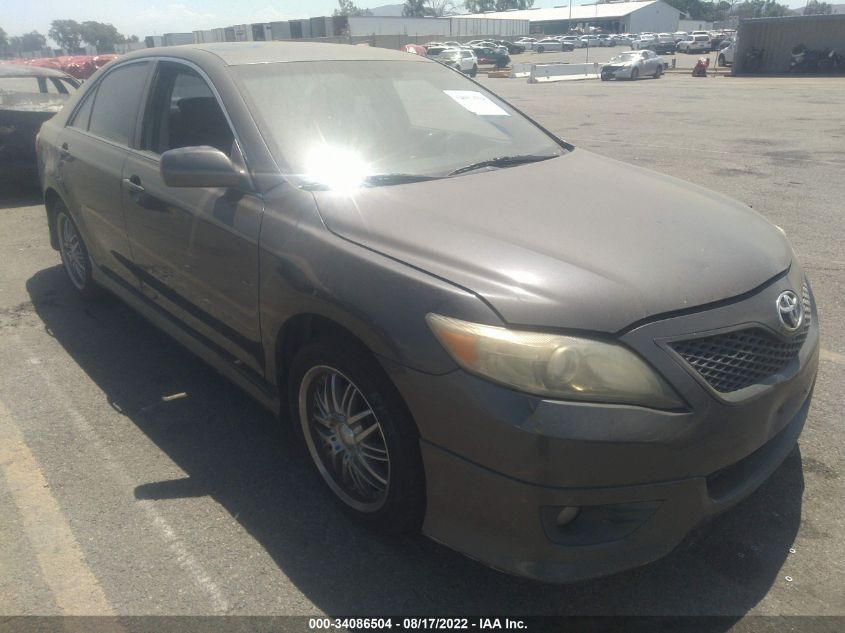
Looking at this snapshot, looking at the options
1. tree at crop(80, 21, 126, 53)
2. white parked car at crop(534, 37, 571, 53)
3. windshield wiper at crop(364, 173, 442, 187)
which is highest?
tree at crop(80, 21, 126, 53)

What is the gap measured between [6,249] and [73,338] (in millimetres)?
2636

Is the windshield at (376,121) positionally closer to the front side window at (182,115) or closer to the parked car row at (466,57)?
the front side window at (182,115)

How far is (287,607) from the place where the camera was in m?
2.36

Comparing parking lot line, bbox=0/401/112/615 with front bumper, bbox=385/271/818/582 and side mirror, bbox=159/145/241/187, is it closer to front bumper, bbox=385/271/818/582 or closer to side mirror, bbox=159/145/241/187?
front bumper, bbox=385/271/818/582

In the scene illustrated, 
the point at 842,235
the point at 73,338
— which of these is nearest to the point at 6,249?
the point at 73,338

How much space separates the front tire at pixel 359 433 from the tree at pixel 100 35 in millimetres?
94680

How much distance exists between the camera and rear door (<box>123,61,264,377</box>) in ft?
9.64

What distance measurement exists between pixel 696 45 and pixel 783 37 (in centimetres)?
2756

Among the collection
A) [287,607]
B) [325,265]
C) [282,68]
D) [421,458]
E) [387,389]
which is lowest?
[287,607]

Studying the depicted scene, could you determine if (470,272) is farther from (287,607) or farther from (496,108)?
(496,108)

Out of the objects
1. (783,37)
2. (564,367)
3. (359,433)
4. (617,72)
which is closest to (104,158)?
(359,433)

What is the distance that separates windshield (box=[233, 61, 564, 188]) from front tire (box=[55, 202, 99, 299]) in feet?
7.18

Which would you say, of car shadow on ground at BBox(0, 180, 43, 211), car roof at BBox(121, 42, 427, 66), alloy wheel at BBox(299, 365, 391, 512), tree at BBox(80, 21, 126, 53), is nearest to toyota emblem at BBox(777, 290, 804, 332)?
A: alloy wheel at BBox(299, 365, 391, 512)

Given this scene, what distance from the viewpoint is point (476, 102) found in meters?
3.91
